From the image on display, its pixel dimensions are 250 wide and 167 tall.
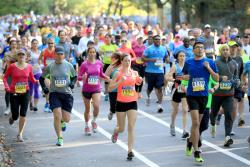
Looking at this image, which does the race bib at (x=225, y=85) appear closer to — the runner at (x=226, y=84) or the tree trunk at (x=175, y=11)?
the runner at (x=226, y=84)

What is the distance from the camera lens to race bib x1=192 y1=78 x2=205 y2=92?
12.1 m

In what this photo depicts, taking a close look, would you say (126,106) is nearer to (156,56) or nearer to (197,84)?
(197,84)

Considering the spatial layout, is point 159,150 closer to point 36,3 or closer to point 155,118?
point 155,118

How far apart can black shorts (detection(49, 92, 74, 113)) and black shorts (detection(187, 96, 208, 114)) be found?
2.48 metres

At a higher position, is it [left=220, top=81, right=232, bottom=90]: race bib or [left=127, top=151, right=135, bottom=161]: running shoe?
[left=220, top=81, right=232, bottom=90]: race bib

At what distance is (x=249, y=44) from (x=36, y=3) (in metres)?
49.3

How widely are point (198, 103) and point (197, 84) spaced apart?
0.31 meters

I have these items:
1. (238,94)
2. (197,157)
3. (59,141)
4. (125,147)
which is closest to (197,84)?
(197,157)

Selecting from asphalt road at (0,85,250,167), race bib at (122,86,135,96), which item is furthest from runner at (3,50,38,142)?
race bib at (122,86,135,96)

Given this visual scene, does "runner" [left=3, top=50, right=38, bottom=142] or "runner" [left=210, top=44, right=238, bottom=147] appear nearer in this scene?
"runner" [left=210, top=44, right=238, bottom=147]

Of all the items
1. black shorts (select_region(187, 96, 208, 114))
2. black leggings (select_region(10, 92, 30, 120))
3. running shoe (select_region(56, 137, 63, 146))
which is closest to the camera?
black shorts (select_region(187, 96, 208, 114))

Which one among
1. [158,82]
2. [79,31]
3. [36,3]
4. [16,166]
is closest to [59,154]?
[16,166]

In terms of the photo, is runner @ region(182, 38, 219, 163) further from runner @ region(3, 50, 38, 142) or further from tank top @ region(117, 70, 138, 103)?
runner @ region(3, 50, 38, 142)

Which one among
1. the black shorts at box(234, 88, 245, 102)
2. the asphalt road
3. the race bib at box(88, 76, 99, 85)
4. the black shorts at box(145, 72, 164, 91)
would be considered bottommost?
the asphalt road
